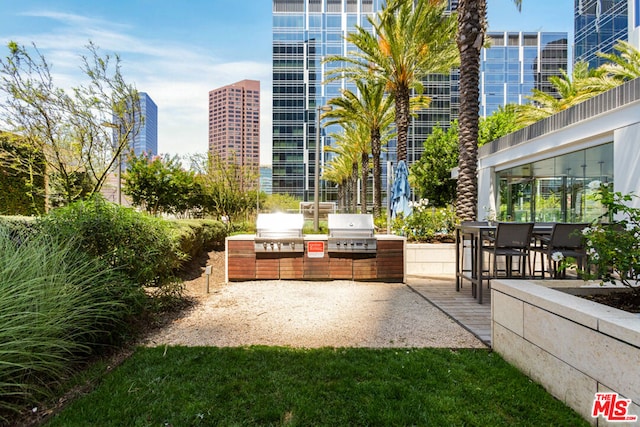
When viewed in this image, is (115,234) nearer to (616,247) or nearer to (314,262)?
(314,262)

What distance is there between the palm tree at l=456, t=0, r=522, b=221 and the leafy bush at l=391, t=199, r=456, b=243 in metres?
0.49

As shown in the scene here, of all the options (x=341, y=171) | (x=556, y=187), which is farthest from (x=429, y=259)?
(x=341, y=171)

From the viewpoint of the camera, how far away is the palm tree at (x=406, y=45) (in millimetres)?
11914

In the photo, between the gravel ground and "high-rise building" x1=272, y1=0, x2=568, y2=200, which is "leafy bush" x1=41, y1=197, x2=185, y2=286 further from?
"high-rise building" x1=272, y1=0, x2=568, y2=200

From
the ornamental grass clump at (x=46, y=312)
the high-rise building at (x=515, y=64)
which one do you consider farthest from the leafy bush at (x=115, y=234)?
the high-rise building at (x=515, y=64)

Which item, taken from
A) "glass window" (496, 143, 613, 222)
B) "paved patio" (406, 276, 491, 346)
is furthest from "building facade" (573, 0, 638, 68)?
"paved patio" (406, 276, 491, 346)

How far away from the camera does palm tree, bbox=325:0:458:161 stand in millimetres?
11914

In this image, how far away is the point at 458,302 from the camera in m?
5.14

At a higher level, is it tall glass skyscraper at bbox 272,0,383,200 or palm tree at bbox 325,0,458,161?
tall glass skyscraper at bbox 272,0,383,200

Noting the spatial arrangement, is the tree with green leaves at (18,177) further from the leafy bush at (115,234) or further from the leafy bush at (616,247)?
the leafy bush at (616,247)

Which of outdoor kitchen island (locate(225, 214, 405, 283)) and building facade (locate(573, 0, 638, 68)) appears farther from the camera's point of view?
building facade (locate(573, 0, 638, 68))

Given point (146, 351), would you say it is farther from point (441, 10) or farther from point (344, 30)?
point (344, 30)

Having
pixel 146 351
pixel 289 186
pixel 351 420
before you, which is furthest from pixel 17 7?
pixel 289 186

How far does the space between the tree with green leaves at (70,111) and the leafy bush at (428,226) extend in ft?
21.7
